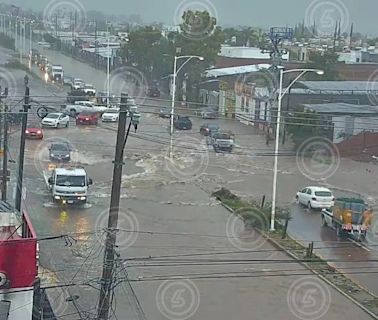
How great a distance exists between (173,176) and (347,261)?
5.48m

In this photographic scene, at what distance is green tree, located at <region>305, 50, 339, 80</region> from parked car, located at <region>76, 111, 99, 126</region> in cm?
818

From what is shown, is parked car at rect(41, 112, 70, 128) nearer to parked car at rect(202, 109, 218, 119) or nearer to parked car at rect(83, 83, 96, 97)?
parked car at rect(83, 83, 96, 97)

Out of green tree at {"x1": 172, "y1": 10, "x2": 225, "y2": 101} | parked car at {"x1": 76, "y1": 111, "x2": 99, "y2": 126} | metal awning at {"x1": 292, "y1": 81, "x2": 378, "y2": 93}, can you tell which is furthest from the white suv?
metal awning at {"x1": 292, "y1": 81, "x2": 378, "y2": 93}

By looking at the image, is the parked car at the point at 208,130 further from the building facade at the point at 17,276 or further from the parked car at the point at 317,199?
the building facade at the point at 17,276

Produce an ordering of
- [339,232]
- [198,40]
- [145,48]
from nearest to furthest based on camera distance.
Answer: [339,232], [198,40], [145,48]

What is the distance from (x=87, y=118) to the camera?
19.3 metres

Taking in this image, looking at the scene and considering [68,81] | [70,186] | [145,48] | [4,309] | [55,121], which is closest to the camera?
[4,309]

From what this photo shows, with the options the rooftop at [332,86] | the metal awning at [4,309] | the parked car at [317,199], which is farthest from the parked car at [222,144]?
the metal awning at [4,309]

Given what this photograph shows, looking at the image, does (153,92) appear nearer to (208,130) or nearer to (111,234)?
(208,130)

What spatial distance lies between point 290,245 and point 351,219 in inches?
38.0

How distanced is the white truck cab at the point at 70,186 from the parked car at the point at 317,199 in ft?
10.3

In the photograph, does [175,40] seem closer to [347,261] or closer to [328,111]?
[328,111]

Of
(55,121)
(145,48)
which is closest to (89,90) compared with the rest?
(145,48)

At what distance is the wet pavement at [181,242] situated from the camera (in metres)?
7.05
